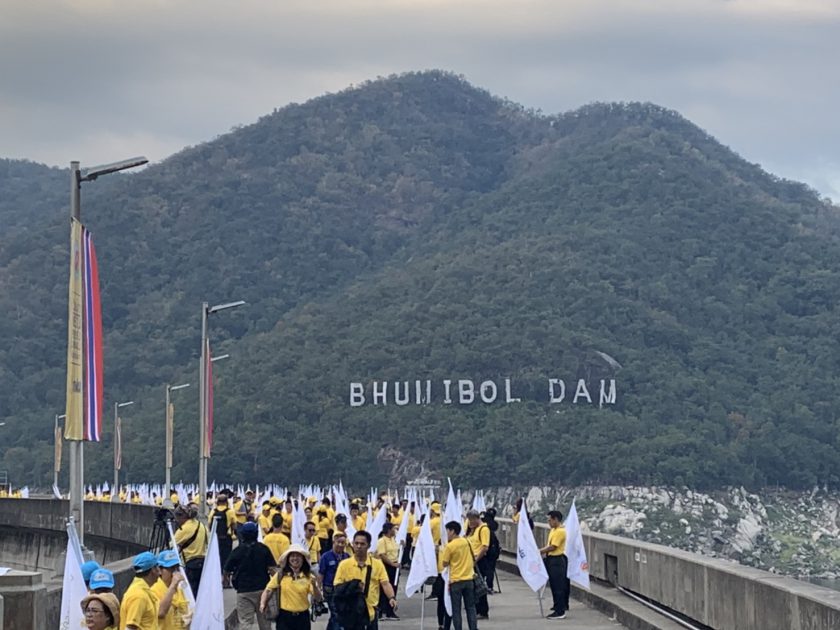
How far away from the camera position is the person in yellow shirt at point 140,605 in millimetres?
10797

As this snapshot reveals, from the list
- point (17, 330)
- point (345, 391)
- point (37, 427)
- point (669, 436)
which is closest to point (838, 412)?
point (669, 436)

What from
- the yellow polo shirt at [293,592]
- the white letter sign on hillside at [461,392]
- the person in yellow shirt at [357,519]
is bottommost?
the yellow polo shirt at [293,592]

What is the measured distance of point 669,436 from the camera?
335ft

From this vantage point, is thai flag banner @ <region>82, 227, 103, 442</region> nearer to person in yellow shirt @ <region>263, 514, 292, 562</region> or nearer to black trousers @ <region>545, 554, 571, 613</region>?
person in yellow shirt @ <region>263, 514, 292, 562</region>

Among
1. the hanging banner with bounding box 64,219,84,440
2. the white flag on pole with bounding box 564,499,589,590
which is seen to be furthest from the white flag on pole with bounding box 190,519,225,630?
the white flag on pole with bounding box 564,499,589,590

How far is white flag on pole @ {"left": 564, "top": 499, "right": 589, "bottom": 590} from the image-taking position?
75.9 feet

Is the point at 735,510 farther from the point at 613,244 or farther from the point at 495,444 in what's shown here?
the point at 613,244

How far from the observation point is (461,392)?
108 meters

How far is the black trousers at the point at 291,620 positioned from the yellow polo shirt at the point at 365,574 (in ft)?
1.76

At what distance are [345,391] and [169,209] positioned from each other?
69.2m

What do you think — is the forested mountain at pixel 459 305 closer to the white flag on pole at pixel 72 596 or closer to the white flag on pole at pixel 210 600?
the white flag on pole at pixel 210 600

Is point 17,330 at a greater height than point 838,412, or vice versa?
point 17,330

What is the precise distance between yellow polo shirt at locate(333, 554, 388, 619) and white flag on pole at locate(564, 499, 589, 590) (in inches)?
296

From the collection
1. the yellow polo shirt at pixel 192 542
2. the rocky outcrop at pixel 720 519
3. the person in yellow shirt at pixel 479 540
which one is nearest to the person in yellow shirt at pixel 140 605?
the yellow polo shirt at pixel 192 542
